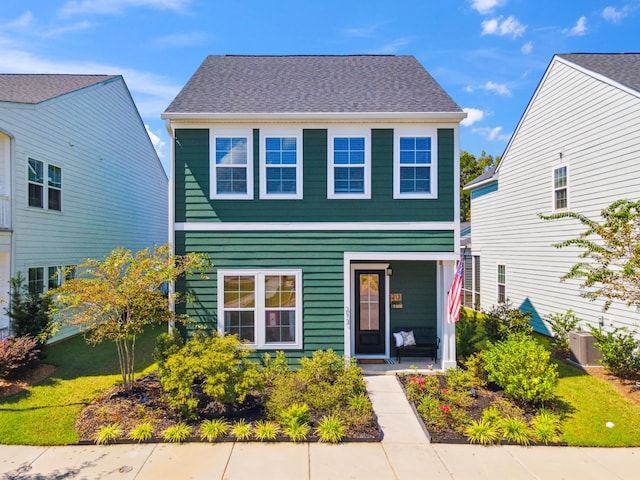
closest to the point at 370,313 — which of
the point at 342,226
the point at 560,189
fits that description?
the point at 342,226

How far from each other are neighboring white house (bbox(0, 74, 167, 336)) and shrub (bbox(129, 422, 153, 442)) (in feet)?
21.1

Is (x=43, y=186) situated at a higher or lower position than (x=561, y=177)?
lower

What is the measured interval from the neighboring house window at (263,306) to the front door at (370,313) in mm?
1829

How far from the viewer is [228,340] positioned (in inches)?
266

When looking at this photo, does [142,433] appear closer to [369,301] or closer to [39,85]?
[369,301]

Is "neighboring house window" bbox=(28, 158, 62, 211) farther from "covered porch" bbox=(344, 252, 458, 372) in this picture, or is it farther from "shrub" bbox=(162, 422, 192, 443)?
"covered porch" bbox=(344, 252, 458, 372)

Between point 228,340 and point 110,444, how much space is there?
7.35 feet

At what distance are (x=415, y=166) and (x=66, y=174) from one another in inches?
428

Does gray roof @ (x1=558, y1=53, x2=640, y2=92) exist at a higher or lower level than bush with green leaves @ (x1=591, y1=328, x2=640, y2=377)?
higher

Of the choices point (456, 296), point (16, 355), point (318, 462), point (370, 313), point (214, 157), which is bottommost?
point (318, 462)

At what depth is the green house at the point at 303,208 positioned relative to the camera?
8602 mm

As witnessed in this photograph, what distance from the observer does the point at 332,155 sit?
8.71 meters

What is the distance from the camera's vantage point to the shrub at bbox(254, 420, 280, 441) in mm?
5729

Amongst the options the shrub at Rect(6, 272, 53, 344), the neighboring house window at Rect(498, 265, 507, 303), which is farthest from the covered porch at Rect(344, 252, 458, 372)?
the shrub at Rect(6, 272, 53, 344)
